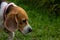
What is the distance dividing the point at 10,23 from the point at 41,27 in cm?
185

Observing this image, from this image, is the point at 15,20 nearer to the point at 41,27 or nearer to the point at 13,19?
the point at 13,19

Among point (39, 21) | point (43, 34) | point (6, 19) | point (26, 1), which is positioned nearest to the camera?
point (6, 19)

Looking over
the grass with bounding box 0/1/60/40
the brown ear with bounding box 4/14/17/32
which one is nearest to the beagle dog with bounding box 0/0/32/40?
the brown ear with bounding box 4/14/17/32

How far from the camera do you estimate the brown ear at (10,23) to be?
535 centimetres

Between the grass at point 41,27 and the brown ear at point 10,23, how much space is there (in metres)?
0.91

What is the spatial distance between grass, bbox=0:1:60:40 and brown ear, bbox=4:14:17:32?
91cm

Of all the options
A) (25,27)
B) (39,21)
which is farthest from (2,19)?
(39,21)

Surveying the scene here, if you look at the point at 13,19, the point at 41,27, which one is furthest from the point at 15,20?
the point at 41,27

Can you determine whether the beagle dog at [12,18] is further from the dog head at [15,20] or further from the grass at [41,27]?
the grass at [41,27]

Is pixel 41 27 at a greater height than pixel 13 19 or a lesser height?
lesser

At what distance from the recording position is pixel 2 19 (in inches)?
A: 211

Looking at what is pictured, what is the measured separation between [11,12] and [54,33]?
173 centimetres

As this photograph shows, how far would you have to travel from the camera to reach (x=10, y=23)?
17.7 feet

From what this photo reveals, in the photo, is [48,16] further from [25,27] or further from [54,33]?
[25,27]
